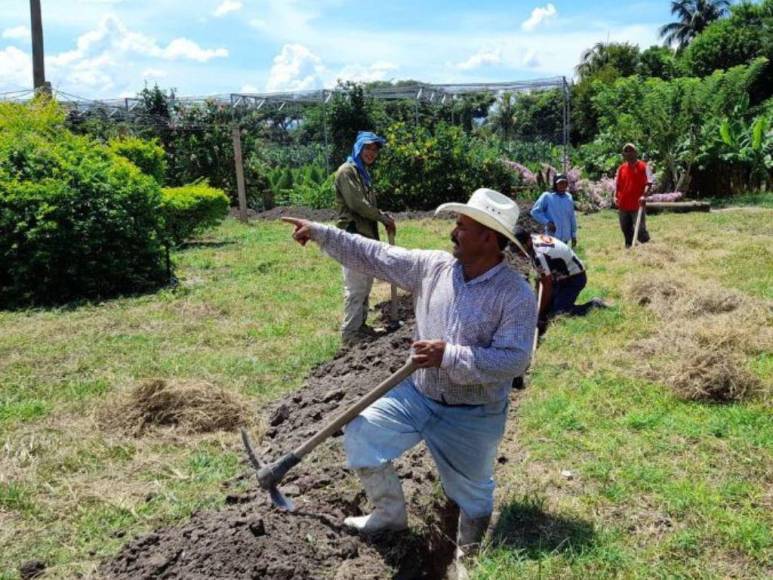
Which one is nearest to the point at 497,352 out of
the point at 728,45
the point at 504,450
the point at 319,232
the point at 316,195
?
the point at 319,232

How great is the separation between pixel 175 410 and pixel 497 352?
2819 mm

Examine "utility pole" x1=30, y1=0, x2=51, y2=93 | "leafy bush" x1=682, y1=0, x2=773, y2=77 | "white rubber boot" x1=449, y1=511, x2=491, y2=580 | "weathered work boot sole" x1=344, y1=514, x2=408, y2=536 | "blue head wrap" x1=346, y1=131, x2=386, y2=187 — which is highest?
"leafy bush" x1=682, y1=0, x2=773, y2=77

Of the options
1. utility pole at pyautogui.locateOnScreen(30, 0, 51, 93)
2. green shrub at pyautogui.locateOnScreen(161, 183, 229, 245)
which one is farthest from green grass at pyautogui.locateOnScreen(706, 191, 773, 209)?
utility pole at pyautogui.locateOnScreen(30, 0, 51, 93)

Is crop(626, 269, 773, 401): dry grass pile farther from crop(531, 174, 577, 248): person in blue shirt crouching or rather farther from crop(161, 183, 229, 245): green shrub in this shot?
crop(161, 183, 229, 245): green shrub

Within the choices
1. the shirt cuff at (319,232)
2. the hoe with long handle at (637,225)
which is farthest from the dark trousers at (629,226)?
the shirt cuff at (319,232)

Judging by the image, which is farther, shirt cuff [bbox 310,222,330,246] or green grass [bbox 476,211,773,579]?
shirt cuff [bbox 310,222,330,246]

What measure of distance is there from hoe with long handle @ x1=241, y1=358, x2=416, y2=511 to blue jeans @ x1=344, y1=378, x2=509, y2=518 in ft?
0.33

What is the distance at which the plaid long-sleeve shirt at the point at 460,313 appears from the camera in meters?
3.23

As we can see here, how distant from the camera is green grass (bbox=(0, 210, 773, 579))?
3.48 metres

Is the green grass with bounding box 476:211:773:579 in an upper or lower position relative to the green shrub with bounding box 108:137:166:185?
lower

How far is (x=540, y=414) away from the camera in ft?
17.1

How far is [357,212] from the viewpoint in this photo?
7023 millimetres

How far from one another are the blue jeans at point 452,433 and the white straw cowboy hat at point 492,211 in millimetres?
838

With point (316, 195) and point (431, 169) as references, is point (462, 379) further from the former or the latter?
point (316, 195)
